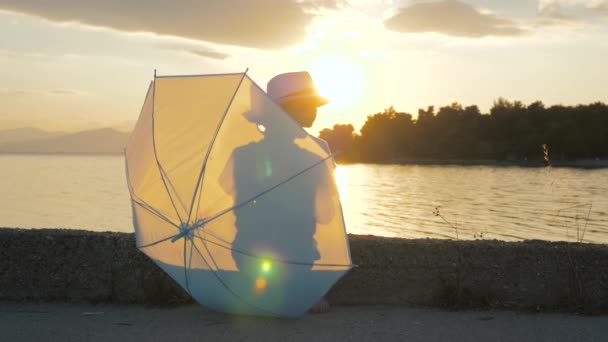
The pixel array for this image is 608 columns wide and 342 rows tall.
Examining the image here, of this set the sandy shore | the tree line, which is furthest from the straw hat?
the tree line

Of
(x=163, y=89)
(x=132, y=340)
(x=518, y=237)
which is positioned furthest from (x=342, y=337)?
(x=518, y=237)

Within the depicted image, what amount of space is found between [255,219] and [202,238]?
18.7 inches

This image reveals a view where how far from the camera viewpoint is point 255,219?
5.65 meters

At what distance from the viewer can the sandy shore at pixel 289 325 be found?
607 centimetres

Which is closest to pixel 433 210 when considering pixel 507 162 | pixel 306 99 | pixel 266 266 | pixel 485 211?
pixel 485 211

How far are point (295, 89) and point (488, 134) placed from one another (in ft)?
399

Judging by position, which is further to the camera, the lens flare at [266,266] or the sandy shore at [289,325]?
the sandy shore at [289,325]

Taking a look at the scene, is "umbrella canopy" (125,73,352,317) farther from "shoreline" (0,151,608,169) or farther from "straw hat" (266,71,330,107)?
"shoreline" (0,151,608,169)

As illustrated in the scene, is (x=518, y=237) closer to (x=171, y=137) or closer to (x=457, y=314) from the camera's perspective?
(x=457, y=314)

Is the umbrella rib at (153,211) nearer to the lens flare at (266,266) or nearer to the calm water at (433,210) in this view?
the lens flare at (266,266)

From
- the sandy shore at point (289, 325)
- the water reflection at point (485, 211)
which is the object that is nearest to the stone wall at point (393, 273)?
the sandy shore at point (289, 325)

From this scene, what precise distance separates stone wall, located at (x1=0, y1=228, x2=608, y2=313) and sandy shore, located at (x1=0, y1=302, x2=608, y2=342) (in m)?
0.19

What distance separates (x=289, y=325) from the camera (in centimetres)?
637

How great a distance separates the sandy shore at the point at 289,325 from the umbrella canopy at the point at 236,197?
0.51 m
